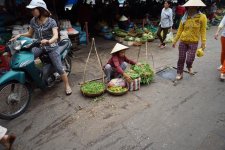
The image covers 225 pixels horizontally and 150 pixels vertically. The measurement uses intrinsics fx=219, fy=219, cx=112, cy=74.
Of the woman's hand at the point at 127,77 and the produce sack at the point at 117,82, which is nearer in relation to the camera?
the woman's hand at the point at 127,77

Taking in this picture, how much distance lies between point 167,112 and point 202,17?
231 centimetres

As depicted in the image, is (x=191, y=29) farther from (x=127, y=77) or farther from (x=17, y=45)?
(x=17, y=45)

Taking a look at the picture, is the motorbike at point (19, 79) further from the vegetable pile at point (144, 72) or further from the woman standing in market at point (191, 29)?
the woman standing in market at point (191, 29)

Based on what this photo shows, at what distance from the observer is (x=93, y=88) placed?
192 inches

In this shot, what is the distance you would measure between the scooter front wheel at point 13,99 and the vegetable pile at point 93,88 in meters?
1.19

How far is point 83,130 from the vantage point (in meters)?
3.82

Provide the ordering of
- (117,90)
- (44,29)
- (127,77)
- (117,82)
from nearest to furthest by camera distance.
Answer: (44,29) < (127,77) < (117,90) < (117,82)

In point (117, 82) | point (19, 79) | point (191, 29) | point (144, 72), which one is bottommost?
point (117, 82)

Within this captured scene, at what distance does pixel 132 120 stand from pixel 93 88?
127cm

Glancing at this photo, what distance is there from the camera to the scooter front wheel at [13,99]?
4.05 m

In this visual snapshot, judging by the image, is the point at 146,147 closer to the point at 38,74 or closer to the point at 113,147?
the point at 113,147

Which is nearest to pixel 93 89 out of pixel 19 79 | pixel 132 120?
pixel 132 120

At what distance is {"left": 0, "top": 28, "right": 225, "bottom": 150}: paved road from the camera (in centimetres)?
351

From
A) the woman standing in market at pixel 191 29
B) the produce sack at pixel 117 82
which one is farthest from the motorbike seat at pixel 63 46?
the woman standing in market at pixel 191 29
